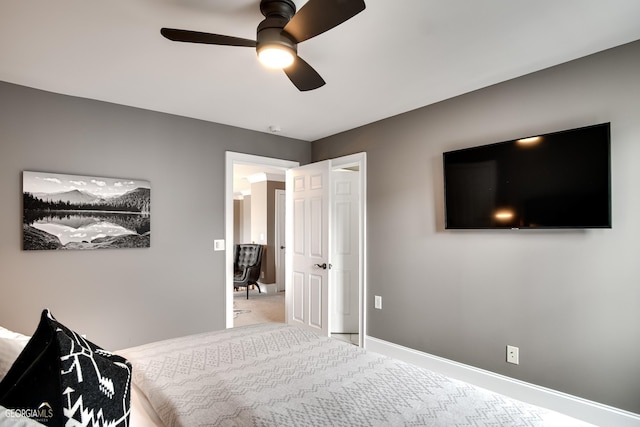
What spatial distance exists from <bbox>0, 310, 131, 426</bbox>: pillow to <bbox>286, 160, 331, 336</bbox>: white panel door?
2.76 m

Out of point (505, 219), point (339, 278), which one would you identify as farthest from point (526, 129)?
point (339, 278)

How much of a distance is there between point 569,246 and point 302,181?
8.76 ft

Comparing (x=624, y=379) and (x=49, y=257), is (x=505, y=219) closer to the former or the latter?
(x=624, y=379)

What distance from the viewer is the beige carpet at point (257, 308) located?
4.80m

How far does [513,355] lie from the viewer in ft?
8.19

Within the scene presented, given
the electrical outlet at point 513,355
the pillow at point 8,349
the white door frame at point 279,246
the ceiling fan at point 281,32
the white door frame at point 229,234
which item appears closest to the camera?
the pillow at point 8,349

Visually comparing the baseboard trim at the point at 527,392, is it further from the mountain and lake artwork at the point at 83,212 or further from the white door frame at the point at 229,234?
the mountain and lake artwork at the point at 83,212

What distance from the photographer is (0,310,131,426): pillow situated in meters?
0.82

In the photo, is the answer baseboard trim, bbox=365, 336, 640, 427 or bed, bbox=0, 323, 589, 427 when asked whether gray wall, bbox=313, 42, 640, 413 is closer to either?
baseboard trim, bbox=365, 336, 640, 427

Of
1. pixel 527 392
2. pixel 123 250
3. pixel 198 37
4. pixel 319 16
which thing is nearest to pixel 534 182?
pixel 527 392

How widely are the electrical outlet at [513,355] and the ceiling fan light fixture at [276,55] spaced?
2.50 m

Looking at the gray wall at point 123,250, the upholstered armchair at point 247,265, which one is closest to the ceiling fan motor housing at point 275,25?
the gray wall at point 123,250

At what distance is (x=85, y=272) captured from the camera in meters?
2.79
